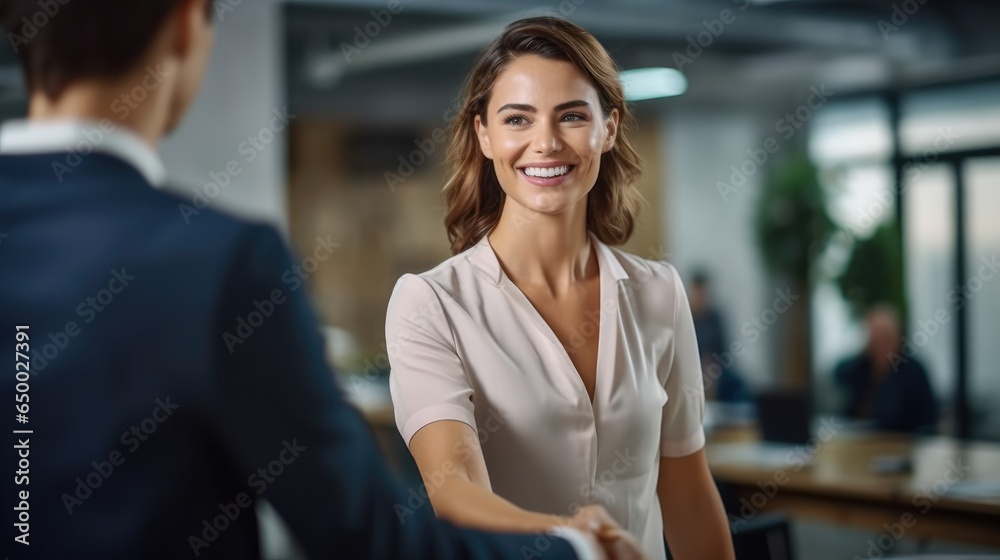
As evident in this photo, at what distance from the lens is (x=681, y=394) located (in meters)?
1.50

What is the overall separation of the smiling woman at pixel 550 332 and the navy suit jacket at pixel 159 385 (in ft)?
1.04

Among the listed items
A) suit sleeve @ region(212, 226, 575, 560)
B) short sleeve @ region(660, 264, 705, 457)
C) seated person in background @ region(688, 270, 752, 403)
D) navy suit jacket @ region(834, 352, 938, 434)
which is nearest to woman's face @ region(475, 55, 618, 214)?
short sleeve @ region(660, 264, 705, 457)

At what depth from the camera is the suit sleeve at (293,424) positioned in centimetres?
93

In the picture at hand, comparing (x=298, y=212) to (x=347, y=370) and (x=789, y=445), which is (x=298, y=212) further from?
(x=789, y=445)

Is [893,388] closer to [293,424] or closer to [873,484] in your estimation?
[873,484]

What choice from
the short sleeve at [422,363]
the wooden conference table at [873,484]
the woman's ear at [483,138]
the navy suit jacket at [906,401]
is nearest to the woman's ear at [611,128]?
the woman's ear at [483,138]

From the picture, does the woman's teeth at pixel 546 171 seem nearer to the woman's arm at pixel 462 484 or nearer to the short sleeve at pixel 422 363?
the short sleeve at pixel 422 363

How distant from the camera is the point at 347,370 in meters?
8.23

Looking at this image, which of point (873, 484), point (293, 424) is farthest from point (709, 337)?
point (293, 424)

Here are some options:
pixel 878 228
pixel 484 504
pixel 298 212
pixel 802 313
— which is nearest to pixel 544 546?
pixel 484 504

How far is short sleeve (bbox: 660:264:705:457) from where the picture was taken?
150 cm

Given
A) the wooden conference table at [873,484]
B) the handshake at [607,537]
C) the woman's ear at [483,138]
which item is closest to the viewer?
the handshake at [607,537]

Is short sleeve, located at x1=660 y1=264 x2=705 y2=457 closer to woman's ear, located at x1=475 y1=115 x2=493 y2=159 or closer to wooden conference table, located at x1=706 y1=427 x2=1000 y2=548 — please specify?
woman's ear, located at x1=475 y1=115 x2=493 y2=159

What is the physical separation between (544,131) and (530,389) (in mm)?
335
